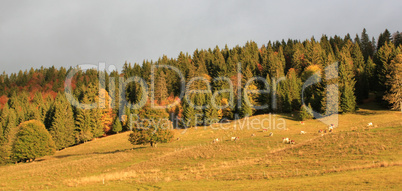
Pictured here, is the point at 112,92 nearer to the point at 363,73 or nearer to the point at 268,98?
the point at 268,98

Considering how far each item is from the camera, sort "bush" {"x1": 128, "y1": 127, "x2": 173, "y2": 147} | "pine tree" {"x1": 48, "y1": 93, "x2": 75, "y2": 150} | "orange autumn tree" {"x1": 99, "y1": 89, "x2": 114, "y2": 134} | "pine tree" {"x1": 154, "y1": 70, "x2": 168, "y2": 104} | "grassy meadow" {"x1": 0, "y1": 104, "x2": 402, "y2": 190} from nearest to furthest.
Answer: "grassy meadow" {"x1": 0, "y1": 104, "x2": 402, "y2": 190}
"bush" {"x1": 128, "y1": 127, "x2": 173, "y2": 147}
"pine tree" {"x1": 48, "y1": 93, "x2": 75, "y2": 150}
"orange autumn tree" {"x1": 99, "y1": 89, "x2": 114, "y2": 134}
"pine tree" {"x1": 154, "y1": 70, "x2": 168, "y2": 104}

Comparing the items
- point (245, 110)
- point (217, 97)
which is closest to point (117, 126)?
point (217, 97)

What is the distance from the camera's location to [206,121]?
86375mm

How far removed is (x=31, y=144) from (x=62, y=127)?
21002 millimetres

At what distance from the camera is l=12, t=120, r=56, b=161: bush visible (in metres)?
60.5

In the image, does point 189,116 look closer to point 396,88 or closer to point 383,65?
point 396,88

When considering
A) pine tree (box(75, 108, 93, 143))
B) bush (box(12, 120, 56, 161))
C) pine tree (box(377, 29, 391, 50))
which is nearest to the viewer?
bush (box(12, 120, 56, 161))

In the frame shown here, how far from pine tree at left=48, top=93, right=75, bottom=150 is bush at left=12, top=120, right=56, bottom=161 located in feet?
53.9

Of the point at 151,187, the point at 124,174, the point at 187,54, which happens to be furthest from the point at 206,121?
the point at 187,54

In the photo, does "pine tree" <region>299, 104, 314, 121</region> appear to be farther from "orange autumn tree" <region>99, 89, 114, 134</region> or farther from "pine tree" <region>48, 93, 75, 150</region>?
"pine tree" <region>48, 93, 75, 150</region>

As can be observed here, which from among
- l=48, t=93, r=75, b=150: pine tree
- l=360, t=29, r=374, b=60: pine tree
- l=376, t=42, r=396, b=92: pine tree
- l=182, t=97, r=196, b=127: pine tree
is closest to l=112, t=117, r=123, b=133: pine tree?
l=48, t=93, r=75, b=150: pine tree

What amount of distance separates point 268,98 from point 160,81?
43373mm

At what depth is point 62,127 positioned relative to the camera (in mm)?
81688

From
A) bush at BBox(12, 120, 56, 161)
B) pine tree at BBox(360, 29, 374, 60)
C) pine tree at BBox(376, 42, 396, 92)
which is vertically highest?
pine tree at BBox(360, 29, 374, 60)
